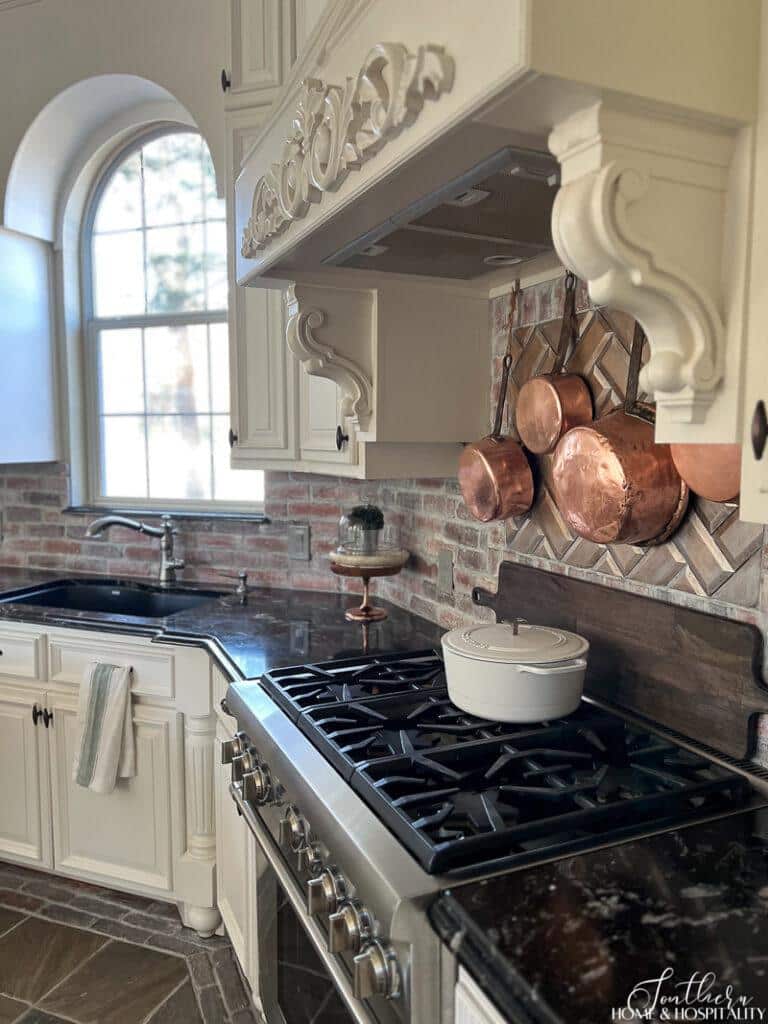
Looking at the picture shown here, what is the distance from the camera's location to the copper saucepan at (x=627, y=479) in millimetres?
1219

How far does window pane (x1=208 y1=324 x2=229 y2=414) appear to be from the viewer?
10.0 ft

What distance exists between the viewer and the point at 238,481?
3064mm

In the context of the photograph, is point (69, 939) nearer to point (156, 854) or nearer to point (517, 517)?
point (156, 854)

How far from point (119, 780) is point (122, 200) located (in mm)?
Answer: 2344

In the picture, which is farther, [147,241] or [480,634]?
[147,241]

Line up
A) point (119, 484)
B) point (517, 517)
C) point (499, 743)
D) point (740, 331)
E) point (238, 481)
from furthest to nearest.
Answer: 1. point (119, 484)
2. point (238, 481)
3. point (517, 517)
4. point (499, 743)
5. point (740, 331)

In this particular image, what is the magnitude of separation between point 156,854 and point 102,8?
9.98 ft

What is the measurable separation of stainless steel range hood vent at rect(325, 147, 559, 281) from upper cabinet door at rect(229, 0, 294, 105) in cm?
108

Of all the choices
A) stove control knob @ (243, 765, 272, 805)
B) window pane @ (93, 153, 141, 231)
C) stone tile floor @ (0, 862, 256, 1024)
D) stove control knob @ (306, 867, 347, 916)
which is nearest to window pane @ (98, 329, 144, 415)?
window pane @ (93, 153, 141, 231)

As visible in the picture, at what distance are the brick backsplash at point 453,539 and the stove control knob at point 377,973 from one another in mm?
716

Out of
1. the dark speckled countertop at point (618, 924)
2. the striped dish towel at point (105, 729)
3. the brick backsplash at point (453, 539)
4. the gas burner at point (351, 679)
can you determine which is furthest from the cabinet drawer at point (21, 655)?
Result: the dark speckled countertop at point (618, 924)

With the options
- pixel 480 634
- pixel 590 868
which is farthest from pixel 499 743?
pixel 590 868

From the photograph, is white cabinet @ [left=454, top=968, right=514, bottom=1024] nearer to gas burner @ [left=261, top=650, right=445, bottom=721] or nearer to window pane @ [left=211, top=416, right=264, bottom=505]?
gas burner @ [left=261, top=650, right=445, bottom=721]

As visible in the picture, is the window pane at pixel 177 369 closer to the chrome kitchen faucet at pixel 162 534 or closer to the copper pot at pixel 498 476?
the chrome kitchen faucet at pixel 162 534
